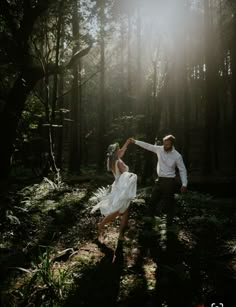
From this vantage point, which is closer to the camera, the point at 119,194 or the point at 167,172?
the point at 119,194

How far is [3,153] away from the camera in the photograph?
1081 cm

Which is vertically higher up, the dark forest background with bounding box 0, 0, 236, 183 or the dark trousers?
the dark forest background with bounding box 0, 0, 236, 183

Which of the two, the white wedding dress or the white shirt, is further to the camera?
the white shirt

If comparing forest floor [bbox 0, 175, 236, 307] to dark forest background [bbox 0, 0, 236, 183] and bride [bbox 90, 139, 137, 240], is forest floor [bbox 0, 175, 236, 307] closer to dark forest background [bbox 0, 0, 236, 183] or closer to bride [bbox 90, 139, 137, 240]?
bride [bbox 90, 139, 137, 240]

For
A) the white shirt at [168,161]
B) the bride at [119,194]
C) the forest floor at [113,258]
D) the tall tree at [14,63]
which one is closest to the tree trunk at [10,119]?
the tall tree at [14,63]

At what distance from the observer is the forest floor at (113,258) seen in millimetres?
4145

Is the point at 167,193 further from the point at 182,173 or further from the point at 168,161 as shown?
the point at 168,161

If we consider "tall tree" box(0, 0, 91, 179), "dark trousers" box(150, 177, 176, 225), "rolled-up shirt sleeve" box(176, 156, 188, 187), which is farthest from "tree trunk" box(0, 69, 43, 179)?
"rolled-up shirt sleeve" box(176, 156, 188, 187)

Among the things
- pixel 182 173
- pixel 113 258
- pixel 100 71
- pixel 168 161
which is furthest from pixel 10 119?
pixel 100 71

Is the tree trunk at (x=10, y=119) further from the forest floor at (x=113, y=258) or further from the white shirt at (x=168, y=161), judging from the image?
the white shirt at (x=168, y=161)

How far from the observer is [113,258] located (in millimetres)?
5488

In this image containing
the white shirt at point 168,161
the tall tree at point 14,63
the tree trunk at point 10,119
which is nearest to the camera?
the white shirt at point 168,161

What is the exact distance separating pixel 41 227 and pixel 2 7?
311 inches

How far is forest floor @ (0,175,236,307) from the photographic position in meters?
4.14
